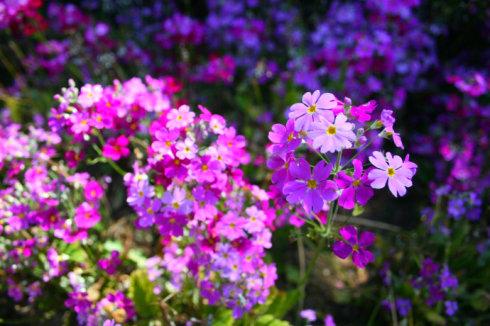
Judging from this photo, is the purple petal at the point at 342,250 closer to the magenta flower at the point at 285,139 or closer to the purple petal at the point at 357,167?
the purple petal at the point at 357,167

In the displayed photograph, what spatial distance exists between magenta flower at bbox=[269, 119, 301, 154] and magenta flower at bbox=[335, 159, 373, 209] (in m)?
0.23

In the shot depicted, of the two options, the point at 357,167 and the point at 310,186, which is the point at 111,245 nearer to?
the point at 310,186

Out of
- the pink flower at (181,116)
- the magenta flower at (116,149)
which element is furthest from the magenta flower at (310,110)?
the magenta flower at (116,149)

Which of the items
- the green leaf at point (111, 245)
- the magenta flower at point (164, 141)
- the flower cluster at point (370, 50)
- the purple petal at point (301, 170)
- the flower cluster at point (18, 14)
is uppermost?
the flower cluster at point (370, 50)

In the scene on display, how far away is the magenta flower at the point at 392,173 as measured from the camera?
1799 mm

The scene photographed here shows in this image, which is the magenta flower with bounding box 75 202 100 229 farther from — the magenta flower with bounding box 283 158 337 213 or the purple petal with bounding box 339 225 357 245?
the purple petal with bounding box 339 225 357 245

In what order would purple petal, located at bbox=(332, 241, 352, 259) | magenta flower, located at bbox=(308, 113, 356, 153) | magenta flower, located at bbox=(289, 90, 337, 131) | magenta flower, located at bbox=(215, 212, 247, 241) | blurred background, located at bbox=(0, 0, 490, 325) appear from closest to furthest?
magenta flower, located at bbox=(308, 113, 356, 153), magenta flower, located at bbox=(289, 90, 337, 131), purple petal, located at bbox=(332, 241, 352, 259), magenta flower, located at bbox=(215, 212, 247, 241), blurred background, located at bbox=(0, 0, 490, 325)

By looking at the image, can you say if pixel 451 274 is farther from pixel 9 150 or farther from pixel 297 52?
pixel 9 150

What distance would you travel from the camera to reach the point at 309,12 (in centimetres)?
509

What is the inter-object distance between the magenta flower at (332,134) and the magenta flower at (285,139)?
0.34 feet

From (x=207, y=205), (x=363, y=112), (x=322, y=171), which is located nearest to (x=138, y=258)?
(x=207, y=205)

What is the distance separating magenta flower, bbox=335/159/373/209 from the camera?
1.84 meters

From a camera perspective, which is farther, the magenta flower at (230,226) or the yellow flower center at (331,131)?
the magenta flower at (230,226)

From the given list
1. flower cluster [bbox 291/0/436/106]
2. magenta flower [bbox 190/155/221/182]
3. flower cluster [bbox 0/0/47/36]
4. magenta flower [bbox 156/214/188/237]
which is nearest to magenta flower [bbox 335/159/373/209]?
magenta flower [bbox 190/155/221/182]
